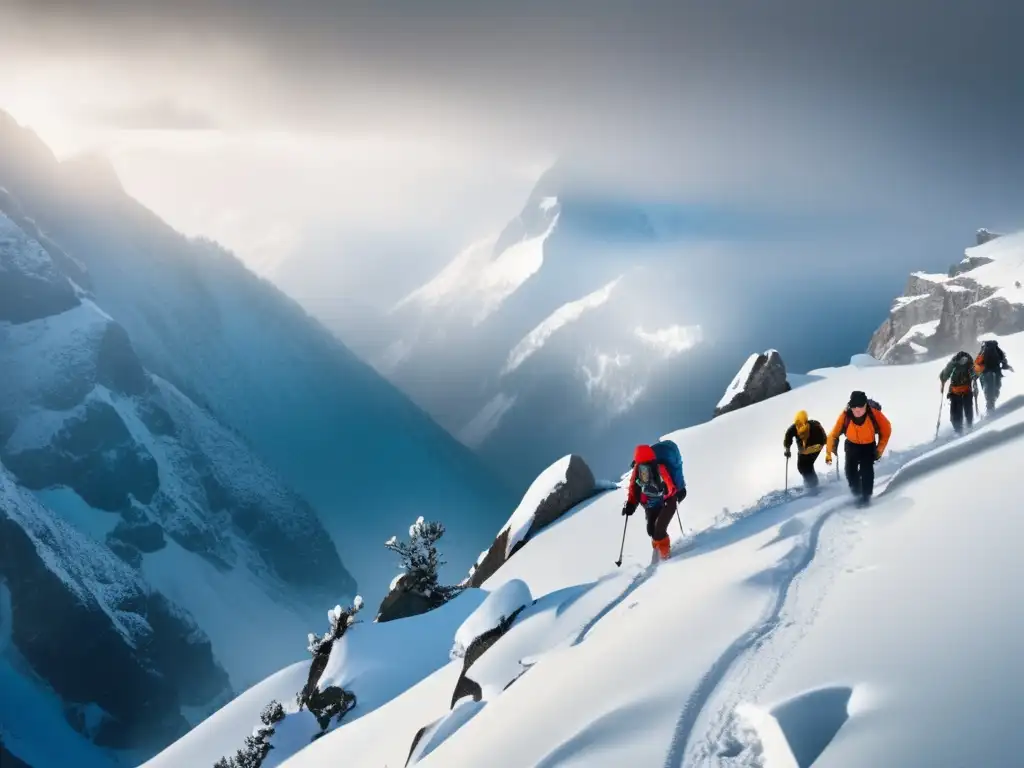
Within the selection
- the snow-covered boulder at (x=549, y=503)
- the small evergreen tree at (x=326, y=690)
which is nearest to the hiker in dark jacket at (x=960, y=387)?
the snow-covered boulder at (x=549, y=503)

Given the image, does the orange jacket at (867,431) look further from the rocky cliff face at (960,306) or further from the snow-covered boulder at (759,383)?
the rocky cliff face at (960,306)

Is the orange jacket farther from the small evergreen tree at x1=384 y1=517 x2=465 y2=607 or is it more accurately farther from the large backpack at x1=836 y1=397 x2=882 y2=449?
the small evergreen tree at x1=384 y1=517 x2=465 y2=607

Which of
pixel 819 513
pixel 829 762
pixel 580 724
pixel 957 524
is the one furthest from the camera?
pixel 819 513

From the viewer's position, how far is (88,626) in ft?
522

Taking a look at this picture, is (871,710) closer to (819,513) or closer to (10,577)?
(819,513)

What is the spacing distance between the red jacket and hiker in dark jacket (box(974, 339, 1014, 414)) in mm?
10060

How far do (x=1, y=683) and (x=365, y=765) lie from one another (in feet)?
558

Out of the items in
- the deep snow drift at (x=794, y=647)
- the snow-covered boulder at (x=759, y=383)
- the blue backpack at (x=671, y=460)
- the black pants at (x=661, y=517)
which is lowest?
the deep snow drift at (x=794, y=647)

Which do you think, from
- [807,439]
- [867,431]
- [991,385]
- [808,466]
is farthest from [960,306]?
[867,431]

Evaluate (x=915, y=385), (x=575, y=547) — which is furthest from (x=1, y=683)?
(x=915, y=385)

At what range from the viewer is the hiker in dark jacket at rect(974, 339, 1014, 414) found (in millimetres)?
18828

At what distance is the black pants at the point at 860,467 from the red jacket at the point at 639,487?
9.56 feet

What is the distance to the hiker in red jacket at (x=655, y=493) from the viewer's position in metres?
13.7

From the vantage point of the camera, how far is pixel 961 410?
728 inches
